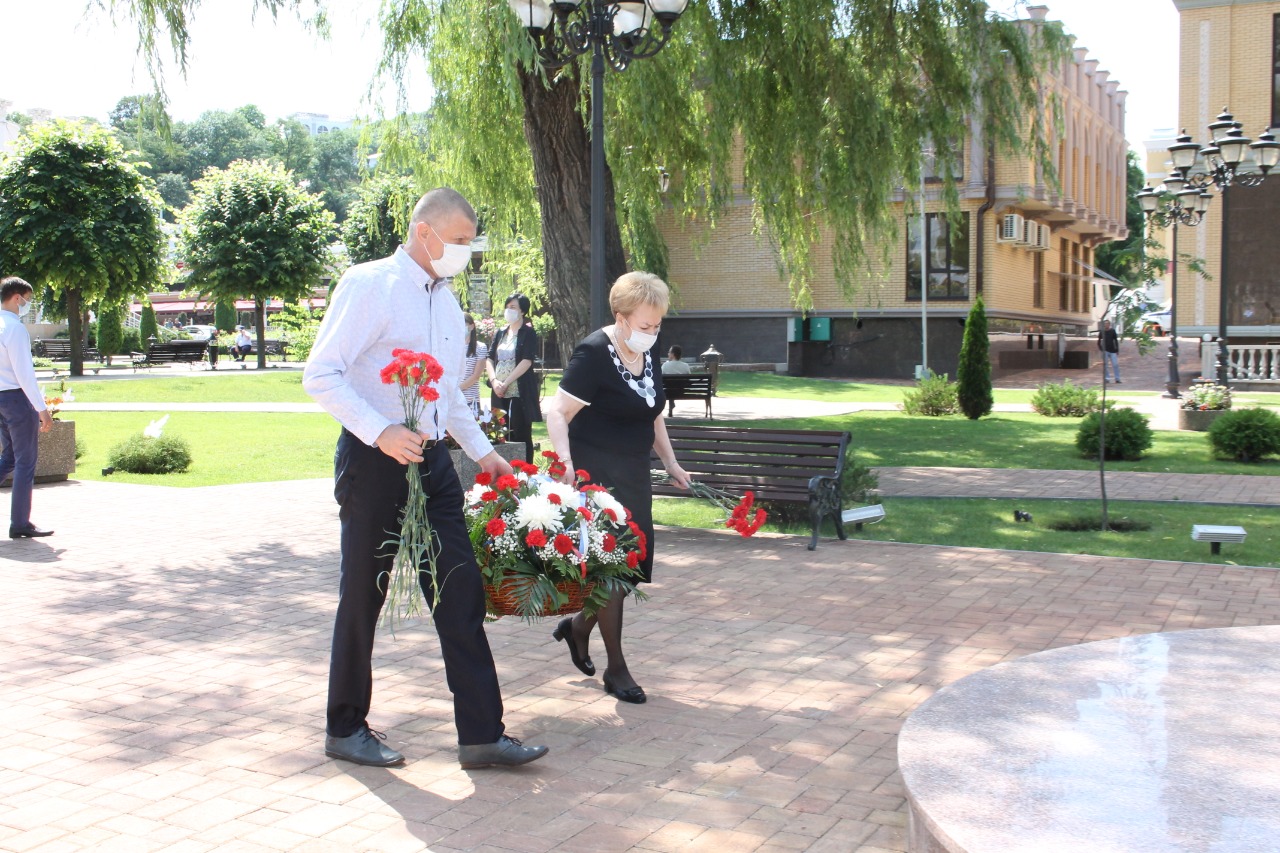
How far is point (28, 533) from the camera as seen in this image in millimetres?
9398

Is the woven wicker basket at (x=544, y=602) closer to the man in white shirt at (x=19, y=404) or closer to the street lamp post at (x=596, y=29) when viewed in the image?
the street lamp post at (x=596, y=29)

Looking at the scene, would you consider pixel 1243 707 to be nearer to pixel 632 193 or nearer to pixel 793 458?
pixel 793 458

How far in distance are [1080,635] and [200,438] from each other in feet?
49.3

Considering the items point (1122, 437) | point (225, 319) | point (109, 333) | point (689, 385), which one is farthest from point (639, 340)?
point (225, 319)

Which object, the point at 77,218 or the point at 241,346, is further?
the point at 241,346

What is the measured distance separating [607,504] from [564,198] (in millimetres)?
7968

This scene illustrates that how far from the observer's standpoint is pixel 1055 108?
48.5 ft

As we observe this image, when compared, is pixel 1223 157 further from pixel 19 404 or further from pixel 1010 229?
pixel 19 404

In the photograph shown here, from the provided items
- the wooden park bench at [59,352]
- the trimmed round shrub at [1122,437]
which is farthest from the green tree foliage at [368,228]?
the trimmed round shrub at [1122,437]

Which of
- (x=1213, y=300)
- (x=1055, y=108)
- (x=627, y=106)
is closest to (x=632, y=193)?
(x=627, y=106)

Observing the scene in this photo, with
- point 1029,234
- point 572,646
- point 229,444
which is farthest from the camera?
point 1029,234

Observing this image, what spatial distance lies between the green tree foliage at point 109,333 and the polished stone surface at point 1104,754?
46.0 meters

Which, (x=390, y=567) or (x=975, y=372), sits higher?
(x=975, y=372)

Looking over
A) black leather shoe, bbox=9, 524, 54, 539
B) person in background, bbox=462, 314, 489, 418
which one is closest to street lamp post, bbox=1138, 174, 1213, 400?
person in background, bbox=462, 314, 489, 418
